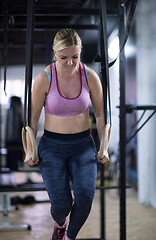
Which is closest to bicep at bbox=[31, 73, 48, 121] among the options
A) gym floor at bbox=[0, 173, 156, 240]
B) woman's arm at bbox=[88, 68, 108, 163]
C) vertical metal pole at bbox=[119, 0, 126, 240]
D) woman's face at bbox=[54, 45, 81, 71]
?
woman's face at bbox=[54, 45, 81, 71]

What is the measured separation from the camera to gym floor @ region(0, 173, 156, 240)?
9.55ft

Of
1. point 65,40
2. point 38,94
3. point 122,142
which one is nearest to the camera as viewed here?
point 65,40

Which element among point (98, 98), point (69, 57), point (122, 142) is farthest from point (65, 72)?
point (122, 142)

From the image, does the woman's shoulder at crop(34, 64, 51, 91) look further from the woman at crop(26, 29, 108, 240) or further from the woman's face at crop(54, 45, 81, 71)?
the woman's face at crop(54, 45, 81, 71)

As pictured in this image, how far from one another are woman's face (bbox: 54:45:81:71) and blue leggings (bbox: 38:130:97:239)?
1.21 ft

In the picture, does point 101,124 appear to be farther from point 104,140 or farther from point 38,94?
point 38,94

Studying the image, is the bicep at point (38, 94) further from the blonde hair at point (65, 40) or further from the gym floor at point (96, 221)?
the gym floor at point (96, 221)

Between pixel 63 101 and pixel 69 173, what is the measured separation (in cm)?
39

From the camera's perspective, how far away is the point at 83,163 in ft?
5.63

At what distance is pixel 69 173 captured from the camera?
5.84 feet

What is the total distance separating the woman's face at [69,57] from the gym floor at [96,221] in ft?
5.71

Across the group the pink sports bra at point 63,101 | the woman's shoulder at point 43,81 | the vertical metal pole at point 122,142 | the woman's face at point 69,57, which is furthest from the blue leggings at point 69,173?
the vertical metal pole at point 122,142

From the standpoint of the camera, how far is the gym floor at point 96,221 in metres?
2.91

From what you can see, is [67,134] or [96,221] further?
[96,221]
